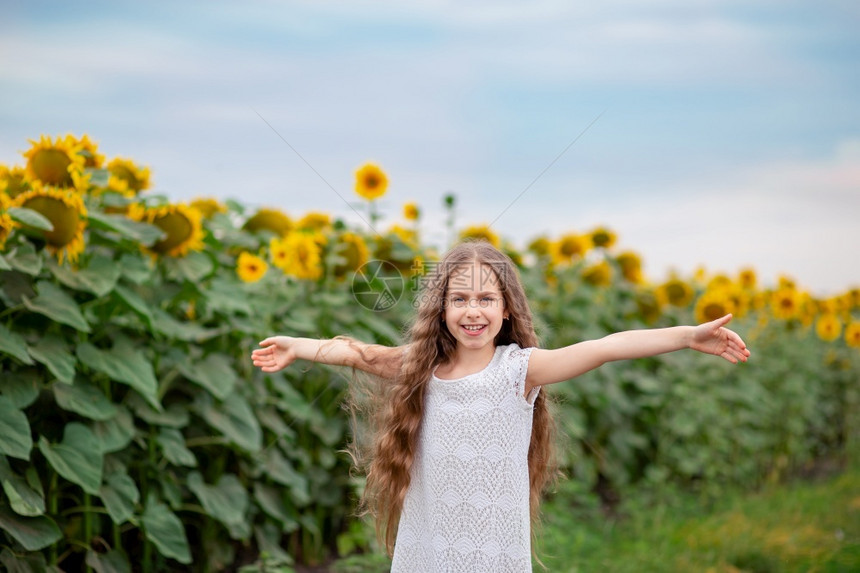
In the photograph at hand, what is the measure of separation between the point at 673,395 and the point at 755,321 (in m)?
1.58

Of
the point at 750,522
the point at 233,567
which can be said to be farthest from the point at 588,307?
the point at 233,567

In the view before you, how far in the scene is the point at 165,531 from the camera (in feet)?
10.8

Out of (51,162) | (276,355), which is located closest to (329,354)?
(276,355)

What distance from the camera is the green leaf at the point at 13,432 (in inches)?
111

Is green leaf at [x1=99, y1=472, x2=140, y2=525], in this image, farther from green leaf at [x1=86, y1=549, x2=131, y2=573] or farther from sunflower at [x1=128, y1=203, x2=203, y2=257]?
sunflower at [x1=128, y1=203, x2=203, y2=257]

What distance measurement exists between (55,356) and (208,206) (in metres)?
1.54

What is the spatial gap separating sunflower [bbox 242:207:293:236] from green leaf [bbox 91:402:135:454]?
57.6 inches

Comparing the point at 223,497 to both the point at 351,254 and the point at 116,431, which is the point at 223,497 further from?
the point at 351,254

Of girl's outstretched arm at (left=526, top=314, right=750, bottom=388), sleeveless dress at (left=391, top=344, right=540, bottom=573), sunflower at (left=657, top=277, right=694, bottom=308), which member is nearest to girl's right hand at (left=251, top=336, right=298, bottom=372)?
sleeveless dress at (left=391, top=344, right=540, bottom=573)

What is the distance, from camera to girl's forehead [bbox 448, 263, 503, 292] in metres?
2.40

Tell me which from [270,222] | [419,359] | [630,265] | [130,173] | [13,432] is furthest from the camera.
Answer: [630,265]

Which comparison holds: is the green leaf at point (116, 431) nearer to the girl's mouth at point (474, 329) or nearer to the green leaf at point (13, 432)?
the green leaf at point (13, 432)

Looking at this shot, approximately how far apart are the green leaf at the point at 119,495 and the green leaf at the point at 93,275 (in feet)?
2.16

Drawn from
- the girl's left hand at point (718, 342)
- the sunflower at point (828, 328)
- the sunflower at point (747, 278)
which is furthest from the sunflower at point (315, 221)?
the sunflower at point (828, 328)
